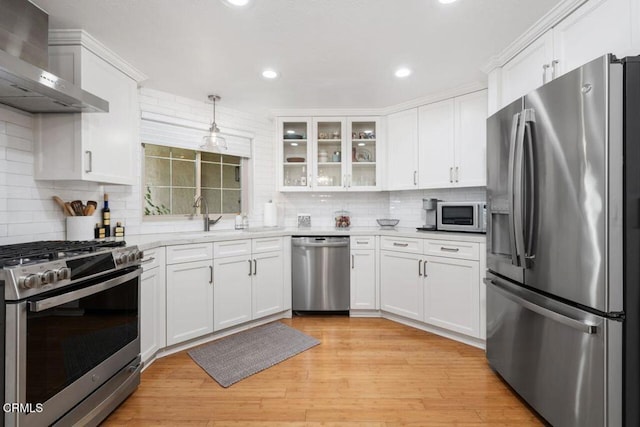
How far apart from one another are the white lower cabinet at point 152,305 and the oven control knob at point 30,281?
0.91 meters

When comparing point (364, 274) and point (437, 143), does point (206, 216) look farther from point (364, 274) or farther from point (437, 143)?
point (437, 143)

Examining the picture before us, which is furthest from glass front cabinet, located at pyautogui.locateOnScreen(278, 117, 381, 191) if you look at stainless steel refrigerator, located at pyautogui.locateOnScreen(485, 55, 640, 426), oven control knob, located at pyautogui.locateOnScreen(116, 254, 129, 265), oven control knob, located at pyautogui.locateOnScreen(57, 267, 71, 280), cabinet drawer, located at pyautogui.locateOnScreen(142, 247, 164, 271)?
oven control knob, located at pyautogui.locateOnScreen(57, 267, 71, 280)

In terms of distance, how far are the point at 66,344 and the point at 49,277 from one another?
37 centimetres

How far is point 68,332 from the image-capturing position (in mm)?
1506

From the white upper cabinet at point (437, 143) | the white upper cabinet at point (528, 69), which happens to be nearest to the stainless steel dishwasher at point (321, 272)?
the white upper cabinet at point (437, 143)

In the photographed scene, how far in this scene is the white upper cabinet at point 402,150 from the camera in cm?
350

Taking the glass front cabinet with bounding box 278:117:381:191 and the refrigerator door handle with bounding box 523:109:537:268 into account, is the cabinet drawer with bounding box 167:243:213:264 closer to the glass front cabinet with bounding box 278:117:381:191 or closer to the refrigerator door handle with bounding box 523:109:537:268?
the glass front cabinet with bounding box 278:117:381:191

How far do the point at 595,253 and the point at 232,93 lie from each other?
122 inches

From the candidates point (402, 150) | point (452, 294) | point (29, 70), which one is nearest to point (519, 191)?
point (452, 294)

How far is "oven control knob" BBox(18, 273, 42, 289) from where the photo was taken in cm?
128

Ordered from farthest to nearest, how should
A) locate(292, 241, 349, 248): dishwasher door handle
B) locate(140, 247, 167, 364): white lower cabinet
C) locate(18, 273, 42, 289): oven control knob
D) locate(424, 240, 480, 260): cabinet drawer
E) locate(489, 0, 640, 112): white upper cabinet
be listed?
locate(292, 241, 349, 248): dishwasher door handle < locate(424, 240, 480, 260): cabinet drawer < locate(140, 247, 167, 364): white lower cabinet < locate(489, 0, 640, 112): white upper cabinet < locate(18, 273, 42, 289): oven control knob

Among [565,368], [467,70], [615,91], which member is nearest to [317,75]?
[467,70]

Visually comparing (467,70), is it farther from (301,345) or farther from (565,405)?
(301,345)

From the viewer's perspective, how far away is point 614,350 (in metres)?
1.35
